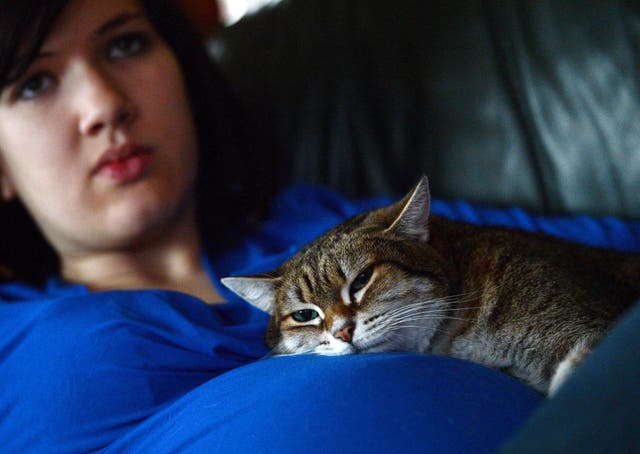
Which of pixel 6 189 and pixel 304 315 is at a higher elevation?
pixel 6 189

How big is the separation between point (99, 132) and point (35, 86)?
0.16 m

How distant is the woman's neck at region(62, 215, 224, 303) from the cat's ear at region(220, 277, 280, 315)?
0.29m

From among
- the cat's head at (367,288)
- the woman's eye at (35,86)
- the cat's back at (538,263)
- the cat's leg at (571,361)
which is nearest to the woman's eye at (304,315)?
the cat's head at (367,288)

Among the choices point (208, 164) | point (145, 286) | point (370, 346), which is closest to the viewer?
point (370, 346)

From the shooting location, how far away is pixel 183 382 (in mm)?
1062

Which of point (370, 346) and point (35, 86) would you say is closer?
point (370, 346)

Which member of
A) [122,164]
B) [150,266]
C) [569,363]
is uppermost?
[122,164]

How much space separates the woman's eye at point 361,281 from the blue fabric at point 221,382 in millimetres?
160

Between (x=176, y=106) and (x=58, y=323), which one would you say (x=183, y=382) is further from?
(x=176, y=106)

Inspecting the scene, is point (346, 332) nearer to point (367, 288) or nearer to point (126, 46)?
point (367, 288)

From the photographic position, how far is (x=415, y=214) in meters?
1.03

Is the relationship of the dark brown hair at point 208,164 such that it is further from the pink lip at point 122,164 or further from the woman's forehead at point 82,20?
the pink lip at point 122,164

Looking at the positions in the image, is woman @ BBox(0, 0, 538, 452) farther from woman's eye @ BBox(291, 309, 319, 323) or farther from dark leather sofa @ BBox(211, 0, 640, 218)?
dark leather sofa @ BBox(211, 0, 640, 218)

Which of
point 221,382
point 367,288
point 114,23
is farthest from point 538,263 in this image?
point 114,23
